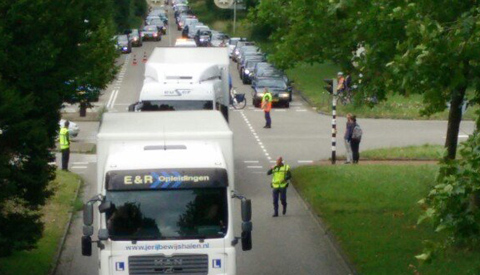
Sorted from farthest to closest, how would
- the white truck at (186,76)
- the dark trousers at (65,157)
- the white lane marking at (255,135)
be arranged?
the white lane marking at (255,135) < the dark trousers at (65,157) < the white truck at (186,76)

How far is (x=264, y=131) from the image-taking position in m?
45.8

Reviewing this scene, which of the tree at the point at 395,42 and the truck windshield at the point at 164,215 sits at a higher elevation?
the tree at the point at 395,42

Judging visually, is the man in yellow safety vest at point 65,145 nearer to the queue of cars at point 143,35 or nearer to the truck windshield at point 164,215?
the truck windshield at point 164,215

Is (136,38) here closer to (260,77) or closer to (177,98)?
(260,77)

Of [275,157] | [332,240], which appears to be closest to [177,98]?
[332,240]

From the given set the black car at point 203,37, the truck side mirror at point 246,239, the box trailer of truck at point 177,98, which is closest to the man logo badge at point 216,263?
the truck side mirror at point 246,239

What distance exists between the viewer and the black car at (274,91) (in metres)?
55.5

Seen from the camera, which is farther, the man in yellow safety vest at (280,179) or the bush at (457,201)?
the man in yellow safety vest at (280,179)

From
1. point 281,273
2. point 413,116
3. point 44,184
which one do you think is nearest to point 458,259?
point 281,273

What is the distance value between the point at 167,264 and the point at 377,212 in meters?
11.1

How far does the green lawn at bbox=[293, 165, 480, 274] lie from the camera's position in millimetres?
19703

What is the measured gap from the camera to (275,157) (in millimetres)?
38188

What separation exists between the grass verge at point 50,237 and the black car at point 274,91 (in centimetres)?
2343

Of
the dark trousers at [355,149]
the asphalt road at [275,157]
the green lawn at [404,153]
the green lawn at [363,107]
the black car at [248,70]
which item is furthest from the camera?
the black car at [248,70]
